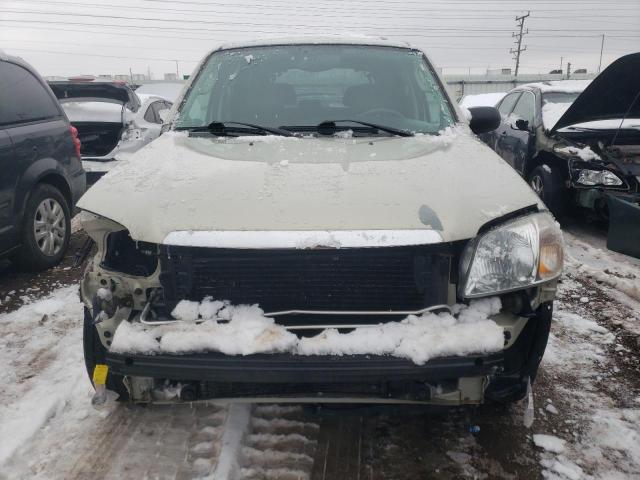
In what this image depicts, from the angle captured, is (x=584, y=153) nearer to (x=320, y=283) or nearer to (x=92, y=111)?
(x=320, y=283)

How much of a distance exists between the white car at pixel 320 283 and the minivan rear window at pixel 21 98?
9.16 feet

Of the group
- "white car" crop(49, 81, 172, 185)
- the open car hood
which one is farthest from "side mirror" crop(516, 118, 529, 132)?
the open car hood

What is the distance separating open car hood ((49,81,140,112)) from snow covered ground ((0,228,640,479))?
527 centimetres

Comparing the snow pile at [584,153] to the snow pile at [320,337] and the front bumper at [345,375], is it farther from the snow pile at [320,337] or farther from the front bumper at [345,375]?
the snow pile at [320,337]

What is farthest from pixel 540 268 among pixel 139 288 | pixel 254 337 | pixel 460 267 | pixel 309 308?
pixel 139 288

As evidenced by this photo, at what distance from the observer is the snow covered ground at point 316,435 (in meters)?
2.23

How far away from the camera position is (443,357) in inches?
72.1

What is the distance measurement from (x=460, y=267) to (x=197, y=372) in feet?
3.50

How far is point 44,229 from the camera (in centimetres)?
470

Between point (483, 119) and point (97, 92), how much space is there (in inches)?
247

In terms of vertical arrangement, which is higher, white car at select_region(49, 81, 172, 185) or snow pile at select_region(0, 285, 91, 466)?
white car at select_region(49, 81, 172, 185)

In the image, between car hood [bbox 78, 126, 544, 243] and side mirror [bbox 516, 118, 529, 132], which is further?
side mirror [bbox 516, 118, 529, 132]

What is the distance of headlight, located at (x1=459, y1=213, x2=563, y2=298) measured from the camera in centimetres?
202

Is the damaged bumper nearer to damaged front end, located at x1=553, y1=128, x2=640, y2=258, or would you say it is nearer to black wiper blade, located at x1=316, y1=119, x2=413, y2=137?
black wiper blade, located at x1=316, y1=119, x2=413, y2=137
